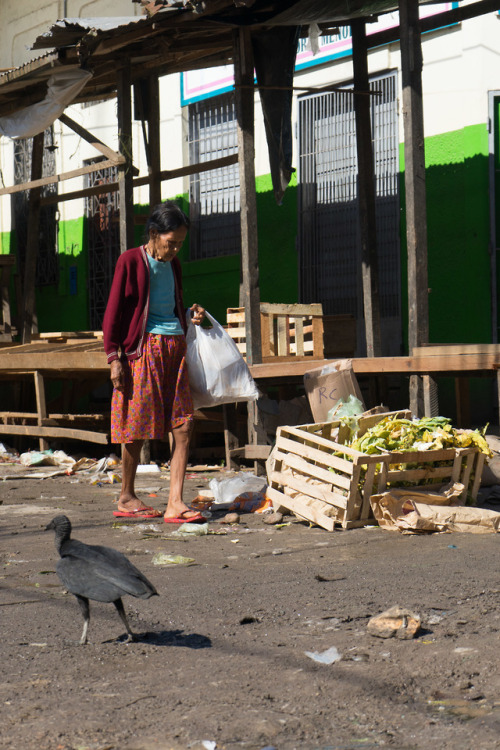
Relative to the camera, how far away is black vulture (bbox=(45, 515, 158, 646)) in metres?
3.45

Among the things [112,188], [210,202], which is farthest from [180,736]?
[210,202]

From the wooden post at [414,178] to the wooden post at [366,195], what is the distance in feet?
5.84

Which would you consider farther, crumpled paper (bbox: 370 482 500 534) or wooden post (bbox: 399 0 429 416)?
wooden post (bbox: 399 0 429 416)

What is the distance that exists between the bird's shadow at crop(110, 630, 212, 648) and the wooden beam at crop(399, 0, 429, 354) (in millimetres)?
4058

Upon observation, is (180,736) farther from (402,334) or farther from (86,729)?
(402,334)

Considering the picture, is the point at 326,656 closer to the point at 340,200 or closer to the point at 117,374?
the point at 117,374

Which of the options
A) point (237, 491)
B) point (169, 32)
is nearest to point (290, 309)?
point (237, 491)

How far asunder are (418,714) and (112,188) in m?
8.80

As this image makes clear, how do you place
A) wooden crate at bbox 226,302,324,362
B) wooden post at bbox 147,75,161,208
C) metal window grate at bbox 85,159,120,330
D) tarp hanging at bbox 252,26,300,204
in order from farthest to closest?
1. metal window grate at bbox 85,159,120,330
2. wooden post at bbox 147,75,161,208
3. tarp hanging at bbox 252,26,300,204
4. wooden crate at bbox 226,302,324,362

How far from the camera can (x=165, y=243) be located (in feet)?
20.8

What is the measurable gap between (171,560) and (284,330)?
13.3 feet

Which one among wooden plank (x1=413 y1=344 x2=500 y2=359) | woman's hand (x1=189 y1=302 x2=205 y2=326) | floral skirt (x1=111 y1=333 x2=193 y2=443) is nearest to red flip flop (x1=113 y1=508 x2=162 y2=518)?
floral skirt (x1=111 y1=333 x2=193 y2=443)

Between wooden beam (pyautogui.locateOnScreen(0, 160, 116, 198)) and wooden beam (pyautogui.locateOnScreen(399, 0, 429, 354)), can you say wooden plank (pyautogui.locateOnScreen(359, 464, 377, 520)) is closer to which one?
wooden beam (pyautogui.locateOnScreen(399, 0, 429, 354))

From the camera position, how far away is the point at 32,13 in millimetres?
18312
